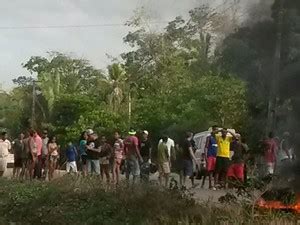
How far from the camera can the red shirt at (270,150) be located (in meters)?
16.1

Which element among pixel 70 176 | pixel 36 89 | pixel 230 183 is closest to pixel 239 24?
pixel 230 183

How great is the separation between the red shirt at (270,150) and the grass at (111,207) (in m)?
4.02

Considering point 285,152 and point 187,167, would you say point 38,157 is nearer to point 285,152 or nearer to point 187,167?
point 187,167

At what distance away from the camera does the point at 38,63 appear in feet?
219

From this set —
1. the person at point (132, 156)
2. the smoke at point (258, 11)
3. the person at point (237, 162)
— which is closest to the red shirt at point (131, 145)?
the person at point (132, 156)

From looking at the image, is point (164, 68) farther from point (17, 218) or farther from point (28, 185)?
point (17, 218)

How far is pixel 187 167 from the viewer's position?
18.7 metres

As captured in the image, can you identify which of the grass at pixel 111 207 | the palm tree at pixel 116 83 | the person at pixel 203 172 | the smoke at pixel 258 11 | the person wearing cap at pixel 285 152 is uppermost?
the palm tree at pixel 116 83

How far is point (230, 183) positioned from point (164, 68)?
30.3 m

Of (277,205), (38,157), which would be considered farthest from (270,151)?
(38,157)

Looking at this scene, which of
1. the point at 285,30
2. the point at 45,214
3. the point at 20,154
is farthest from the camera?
the point at 20,154

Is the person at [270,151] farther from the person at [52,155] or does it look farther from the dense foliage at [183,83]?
the person at [52,155]

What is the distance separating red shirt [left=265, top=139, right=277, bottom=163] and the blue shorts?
2.69 meters

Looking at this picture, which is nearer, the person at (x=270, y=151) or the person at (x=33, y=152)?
the person at (x=270, y=151)
